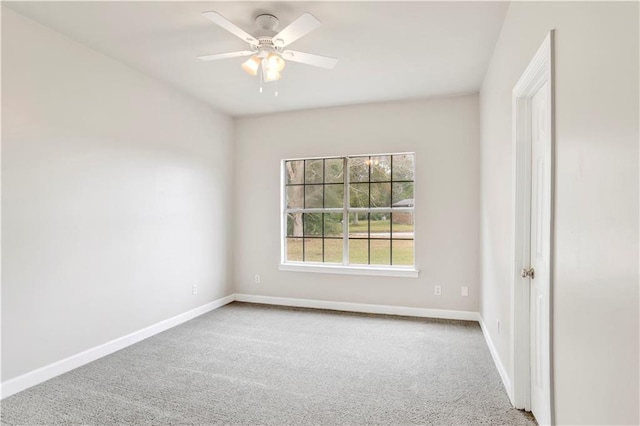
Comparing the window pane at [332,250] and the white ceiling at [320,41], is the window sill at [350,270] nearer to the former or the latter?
the window pane at [332,250]

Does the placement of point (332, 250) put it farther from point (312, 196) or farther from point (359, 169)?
point (359, 169)

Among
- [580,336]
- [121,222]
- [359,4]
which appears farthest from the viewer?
[121,222]

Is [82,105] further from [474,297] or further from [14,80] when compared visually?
[474,297]

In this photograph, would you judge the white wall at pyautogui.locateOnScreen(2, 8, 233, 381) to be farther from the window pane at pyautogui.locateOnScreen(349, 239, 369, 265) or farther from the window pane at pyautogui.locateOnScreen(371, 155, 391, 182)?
the window pane at pyautogui.locateOnScreen(371, 155, 391, 182)

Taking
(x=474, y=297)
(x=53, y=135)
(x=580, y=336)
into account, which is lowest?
(x=474, y=297)

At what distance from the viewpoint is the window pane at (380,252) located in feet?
15.0

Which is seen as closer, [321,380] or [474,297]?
[321,380]

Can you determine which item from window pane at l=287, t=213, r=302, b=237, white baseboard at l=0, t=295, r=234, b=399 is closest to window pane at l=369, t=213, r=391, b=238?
window pane at l=287, t=213, r=302, b=237

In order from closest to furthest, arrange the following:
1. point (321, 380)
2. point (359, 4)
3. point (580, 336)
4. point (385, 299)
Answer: point (580, 336)
point (359, 4)
point (321, 380)
point (385, 299)

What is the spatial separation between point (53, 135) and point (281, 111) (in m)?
2.75

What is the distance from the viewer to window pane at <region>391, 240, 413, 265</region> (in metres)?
4.47

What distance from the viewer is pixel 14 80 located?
248 centimetres

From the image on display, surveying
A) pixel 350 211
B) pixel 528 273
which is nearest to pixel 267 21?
pixel 528 273

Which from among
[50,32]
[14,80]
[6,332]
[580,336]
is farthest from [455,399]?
[50,32]
